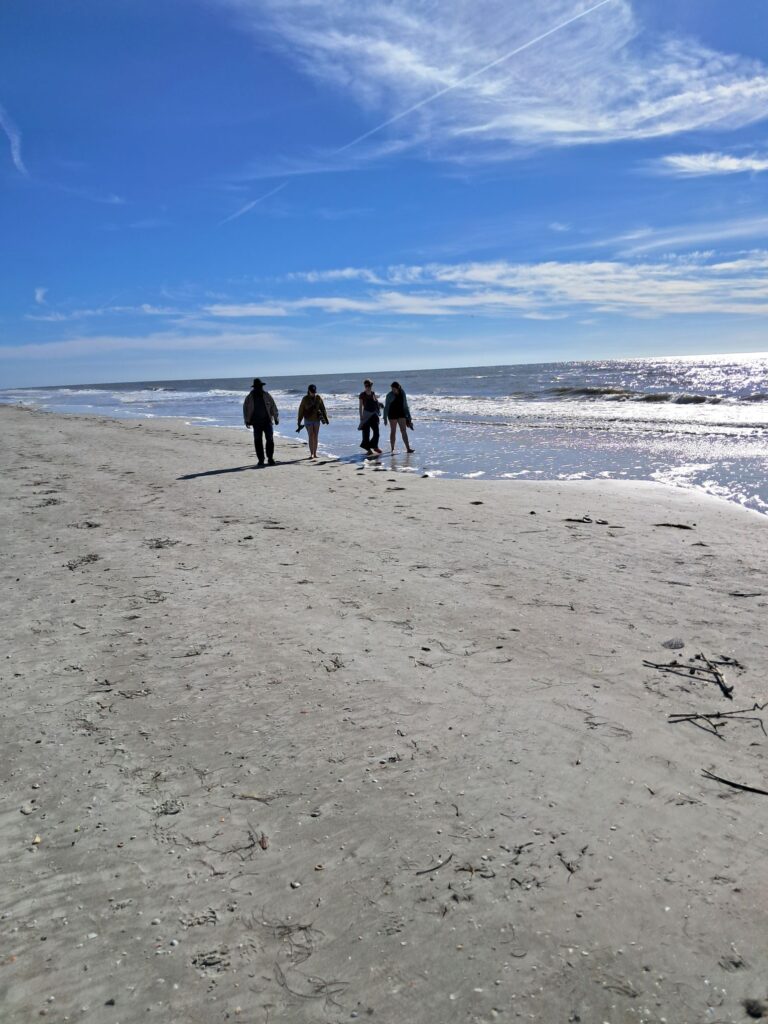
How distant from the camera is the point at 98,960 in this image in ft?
7.41

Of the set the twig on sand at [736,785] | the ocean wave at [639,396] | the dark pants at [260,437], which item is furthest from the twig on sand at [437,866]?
the ocean wave at [639,396]

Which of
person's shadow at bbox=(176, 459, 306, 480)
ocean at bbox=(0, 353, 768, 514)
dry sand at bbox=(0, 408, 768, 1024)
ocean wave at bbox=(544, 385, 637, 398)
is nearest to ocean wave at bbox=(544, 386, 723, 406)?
ocean wave at bbox=(544, 385, 637, 398)

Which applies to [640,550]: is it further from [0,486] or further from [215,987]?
[0,486]

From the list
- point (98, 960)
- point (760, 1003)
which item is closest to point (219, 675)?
point (98, 960)

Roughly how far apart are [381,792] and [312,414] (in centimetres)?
1314

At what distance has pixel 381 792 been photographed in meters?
3.07

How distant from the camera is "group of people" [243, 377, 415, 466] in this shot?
46.5ft

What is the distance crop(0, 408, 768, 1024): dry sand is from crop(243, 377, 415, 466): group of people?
7937mm

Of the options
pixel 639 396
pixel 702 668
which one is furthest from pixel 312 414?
pixel 639 396

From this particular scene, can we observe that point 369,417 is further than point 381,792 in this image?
Yes

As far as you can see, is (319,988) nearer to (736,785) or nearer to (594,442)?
(736,785)

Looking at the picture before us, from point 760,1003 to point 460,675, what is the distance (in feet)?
7.37

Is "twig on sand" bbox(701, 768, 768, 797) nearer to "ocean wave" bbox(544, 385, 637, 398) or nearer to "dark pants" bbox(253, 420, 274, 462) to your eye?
"dark pants" bbox(253, 420, 274, 462)

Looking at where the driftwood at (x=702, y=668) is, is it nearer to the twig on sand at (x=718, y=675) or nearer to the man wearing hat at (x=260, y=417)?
the twig on sand at (x=718, y=675)
